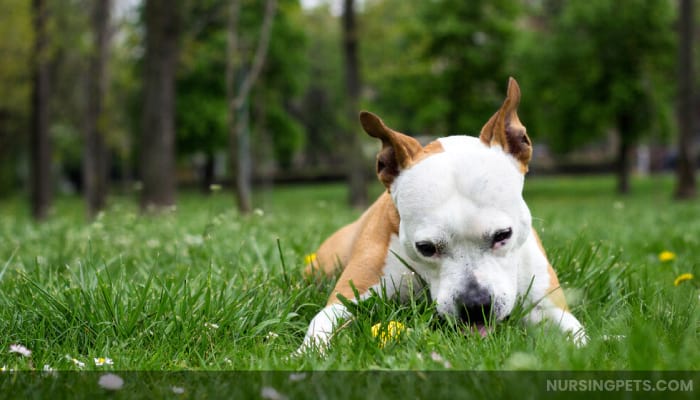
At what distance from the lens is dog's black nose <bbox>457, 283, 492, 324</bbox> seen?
2.47 metres

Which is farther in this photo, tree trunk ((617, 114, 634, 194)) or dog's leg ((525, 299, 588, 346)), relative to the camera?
tree trunk ((617, 114, 634, 194))

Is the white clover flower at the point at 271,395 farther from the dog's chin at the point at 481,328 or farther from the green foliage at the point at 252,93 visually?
the green foliage at the point at 252,93

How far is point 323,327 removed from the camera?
2.62m

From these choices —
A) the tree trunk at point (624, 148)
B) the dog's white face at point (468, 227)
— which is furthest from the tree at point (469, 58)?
the dog's white face at point (468, 227)

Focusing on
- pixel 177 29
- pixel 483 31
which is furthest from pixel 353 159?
pixel 483 31

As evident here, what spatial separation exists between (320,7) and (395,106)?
7615 mm

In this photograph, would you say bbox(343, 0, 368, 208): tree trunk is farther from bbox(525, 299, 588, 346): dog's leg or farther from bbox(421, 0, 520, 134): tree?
bbox(525, 299, 588, 346): dog's leg

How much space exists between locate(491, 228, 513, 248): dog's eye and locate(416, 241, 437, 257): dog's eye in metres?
0.23

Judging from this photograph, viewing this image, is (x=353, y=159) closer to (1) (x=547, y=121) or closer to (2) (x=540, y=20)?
(1) (x=547, y=121)

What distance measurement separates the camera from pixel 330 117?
43344 millimetres

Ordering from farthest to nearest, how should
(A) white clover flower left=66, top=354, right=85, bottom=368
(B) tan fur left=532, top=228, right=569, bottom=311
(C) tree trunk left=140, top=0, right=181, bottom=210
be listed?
(C) tree trunk left=140, top=0, right=181, bottom=210 < (B) tan fur left=532, top=228, right=569, bottom=311 < (A) white clover flower left=66, top=354, right=85, bottom=368

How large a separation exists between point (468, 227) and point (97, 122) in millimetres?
13536

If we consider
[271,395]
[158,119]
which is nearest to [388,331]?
[271,395]

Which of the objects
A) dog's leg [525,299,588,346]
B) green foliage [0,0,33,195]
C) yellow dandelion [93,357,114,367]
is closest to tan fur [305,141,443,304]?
dog's leg [525,299,588,346]
